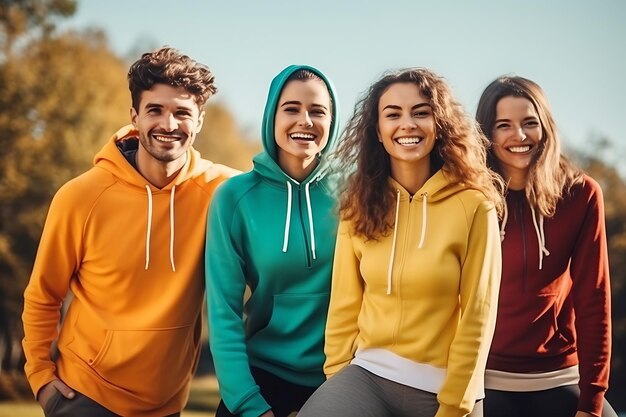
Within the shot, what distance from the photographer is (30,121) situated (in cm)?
2250

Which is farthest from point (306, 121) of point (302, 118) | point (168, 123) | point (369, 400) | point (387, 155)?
point (369, 400)

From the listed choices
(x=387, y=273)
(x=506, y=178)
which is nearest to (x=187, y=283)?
(x=387, y=273)

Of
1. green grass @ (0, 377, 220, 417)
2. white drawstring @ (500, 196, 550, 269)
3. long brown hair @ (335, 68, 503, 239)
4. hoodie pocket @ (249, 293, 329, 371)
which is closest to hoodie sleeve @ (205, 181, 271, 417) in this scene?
hoodie pocket @ (249, 293, 329, 371)

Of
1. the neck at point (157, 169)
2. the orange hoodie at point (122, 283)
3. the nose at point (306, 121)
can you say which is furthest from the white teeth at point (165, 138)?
the nose at point (306, 121)

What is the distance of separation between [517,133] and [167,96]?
2.09 metres

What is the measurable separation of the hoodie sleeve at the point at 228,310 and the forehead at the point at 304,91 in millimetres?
637

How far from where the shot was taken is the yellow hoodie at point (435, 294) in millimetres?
3449

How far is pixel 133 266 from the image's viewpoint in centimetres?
436

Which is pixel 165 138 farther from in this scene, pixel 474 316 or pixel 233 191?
pixel 474 316

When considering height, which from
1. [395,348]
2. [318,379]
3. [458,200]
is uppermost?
[458,200]

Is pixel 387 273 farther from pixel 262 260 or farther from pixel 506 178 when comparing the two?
pixel 506 178

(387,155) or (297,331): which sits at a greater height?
(387,155)

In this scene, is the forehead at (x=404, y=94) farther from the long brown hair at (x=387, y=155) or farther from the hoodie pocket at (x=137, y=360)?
the hoodie pocket at (x=137, y=360)

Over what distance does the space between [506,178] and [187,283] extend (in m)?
2.00
